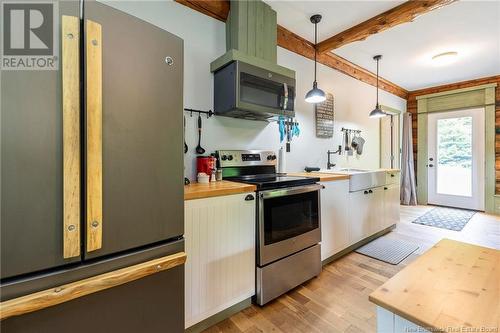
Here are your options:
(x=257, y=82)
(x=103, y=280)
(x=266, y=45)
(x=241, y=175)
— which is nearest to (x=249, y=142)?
(x=241, y=175)

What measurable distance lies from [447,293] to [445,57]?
3.94 meters

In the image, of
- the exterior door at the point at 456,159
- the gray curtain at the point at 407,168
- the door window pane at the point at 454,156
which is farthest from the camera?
the gray curtain at the point at 407,168

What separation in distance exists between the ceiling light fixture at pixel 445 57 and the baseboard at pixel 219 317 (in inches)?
161

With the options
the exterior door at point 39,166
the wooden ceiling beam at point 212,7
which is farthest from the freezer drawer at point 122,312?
the wooden ceiling beam at point 212,7

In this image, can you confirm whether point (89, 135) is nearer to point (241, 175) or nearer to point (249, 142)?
point (241, 175)

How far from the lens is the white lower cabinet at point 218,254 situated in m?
1.40

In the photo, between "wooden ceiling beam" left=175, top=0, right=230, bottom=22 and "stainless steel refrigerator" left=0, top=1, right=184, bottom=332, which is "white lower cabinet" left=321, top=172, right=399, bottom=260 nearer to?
"stainless steel refrigerator" left=0, top=1, right=184, bottom=332

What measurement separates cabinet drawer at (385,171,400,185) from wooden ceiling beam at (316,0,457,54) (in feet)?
5.90

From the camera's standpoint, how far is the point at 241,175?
87.1 inches

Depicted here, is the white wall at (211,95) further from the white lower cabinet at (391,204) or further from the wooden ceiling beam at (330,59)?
the white lower cabinet at (391,204)

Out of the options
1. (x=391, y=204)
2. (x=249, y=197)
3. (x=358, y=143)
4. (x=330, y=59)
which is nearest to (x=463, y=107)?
(x=358, y=143)

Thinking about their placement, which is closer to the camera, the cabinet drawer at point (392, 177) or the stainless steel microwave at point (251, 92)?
the stainless steel microwave at point (251, 92)

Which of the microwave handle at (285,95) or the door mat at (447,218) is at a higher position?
the microwave handle at (285,95)

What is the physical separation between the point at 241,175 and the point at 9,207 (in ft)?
5.41
